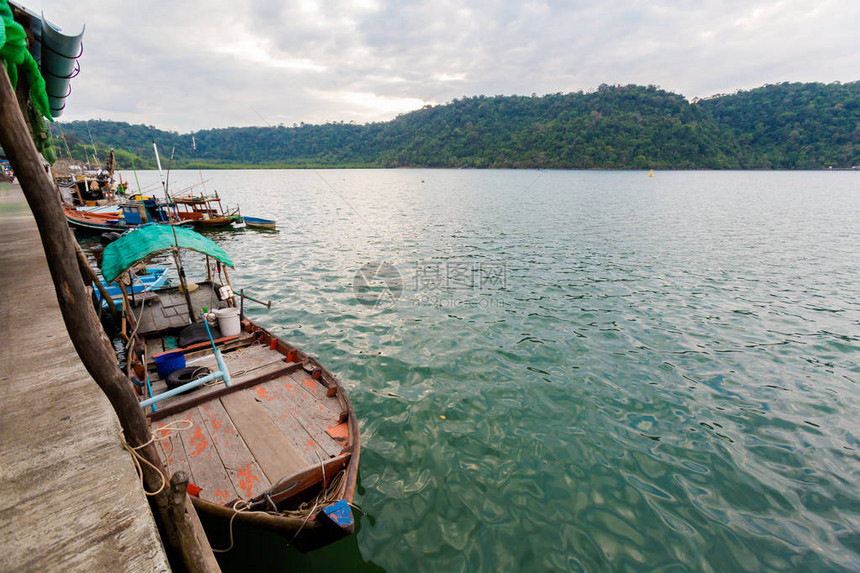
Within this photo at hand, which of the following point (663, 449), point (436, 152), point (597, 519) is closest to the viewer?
point (597, 519)

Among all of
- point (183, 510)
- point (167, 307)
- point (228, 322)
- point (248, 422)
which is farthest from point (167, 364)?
point (183, 510)

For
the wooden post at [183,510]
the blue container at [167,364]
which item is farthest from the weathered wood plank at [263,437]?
the blue container at [167,364]

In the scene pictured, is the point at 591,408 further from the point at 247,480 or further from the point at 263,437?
the point at 247,480

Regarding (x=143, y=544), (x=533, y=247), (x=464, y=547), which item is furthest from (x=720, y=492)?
(x=533, y=247)

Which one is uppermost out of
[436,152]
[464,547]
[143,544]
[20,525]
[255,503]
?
[436,152]

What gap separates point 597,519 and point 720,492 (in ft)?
7.86

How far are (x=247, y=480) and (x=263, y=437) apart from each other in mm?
839

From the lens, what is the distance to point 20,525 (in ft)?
8.68

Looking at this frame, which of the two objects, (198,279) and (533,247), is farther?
(533,247)

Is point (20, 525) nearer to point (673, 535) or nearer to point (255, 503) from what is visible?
point (255, 503)

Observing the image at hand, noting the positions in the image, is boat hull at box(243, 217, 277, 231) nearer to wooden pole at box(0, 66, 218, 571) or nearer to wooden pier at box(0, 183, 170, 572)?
wooden pier at box(0, 183, 170, 572)

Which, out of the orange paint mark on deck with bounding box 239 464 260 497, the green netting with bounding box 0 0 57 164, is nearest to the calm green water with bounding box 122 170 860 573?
the orange paint mark on deck with bounding box 239 464 260 497

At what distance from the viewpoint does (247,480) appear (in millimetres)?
4930

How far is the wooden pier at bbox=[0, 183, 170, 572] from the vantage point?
2561 mm
